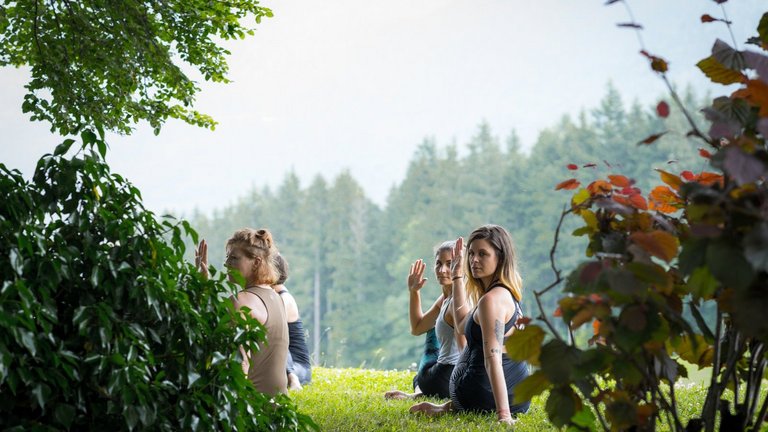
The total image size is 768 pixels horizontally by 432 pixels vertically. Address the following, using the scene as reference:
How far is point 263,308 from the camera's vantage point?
167 inches

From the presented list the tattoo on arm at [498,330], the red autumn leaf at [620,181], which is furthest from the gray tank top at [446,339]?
the red autumn leaf at [620,181]

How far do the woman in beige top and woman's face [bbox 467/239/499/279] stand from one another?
1174 millimetres

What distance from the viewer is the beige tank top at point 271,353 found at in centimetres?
429

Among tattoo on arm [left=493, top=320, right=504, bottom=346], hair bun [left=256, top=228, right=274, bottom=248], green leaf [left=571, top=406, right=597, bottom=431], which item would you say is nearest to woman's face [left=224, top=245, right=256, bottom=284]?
hair bun [left=256, top=228, right=274, bottom=248]

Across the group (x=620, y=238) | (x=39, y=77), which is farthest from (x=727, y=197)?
(x=39, y=77)

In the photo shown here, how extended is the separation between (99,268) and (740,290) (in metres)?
→ 1.74

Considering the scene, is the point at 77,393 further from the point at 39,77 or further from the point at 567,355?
the point at 39,77

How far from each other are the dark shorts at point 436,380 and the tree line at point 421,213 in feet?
105

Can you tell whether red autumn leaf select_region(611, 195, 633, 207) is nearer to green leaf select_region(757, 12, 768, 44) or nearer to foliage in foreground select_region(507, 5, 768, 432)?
foliage in foreground select_region(507, 5, 768, 432)

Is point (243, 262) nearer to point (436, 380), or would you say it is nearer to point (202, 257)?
point (202, 257)

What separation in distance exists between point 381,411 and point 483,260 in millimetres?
1192

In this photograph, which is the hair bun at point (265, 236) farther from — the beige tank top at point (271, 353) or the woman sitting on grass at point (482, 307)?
the woman sitting on grass at point (482, 307)

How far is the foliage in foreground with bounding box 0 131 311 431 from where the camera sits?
2.23 m

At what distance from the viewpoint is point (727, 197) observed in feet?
5.32
